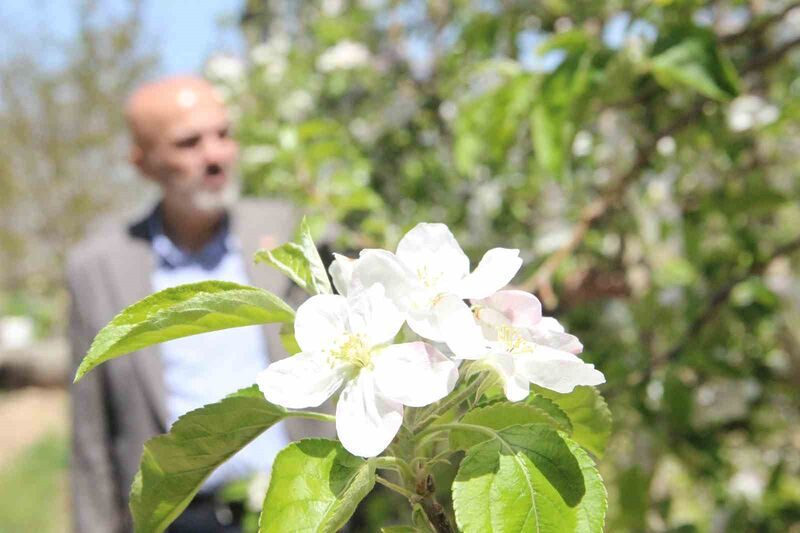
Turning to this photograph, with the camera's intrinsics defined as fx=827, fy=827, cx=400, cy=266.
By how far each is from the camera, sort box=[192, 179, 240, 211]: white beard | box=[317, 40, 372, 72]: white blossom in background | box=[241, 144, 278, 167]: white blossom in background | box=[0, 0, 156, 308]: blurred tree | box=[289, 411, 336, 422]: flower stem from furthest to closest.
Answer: box=[0, 0, 156, 308]: blurred tree, box=[317, 40, 372, 72]: white blossom in background, box=[241, 144, 278, 167]: white blossom in background, box=[192, 179, 240, 211]: white beard, box=[289, 411, 336, 422]: flower stem

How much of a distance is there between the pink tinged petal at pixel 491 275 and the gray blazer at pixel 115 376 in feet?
5.15

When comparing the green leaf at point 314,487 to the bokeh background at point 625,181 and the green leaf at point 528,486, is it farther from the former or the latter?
the bokeh background at point 625,181

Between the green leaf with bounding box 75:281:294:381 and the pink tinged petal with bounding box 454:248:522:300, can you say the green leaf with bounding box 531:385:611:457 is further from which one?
the green leaf with bounding box 75:281:294:381

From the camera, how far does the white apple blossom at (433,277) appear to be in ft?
1.70

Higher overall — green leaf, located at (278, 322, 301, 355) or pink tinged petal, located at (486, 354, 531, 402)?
green leaf, located at (278, 322, 301, 355)

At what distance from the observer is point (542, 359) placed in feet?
1.75

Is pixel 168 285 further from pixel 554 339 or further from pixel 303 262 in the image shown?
pixel 554 339

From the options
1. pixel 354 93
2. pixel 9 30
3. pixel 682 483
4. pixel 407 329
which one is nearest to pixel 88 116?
pixel 9 30

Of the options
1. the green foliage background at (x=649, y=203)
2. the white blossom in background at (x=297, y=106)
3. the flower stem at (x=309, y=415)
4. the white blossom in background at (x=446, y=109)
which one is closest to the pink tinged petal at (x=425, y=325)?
the flower stem at (x=309, y=415)

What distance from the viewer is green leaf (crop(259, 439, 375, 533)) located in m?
0.51

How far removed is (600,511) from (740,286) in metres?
1.38

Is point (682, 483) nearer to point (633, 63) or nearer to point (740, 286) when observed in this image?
point (740, 286)

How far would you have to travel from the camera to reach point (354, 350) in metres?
0.54

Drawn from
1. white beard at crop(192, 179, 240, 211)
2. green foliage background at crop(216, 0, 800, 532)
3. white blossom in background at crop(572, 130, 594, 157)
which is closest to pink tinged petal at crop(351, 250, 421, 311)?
green foliage background at crop(216, 0, 800, 532)
